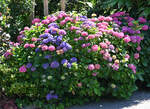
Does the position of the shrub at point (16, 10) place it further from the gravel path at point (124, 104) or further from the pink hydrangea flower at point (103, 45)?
the gravel path at point (124, 104)

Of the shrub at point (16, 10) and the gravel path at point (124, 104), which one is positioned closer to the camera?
the gravel path at point (124, 104)

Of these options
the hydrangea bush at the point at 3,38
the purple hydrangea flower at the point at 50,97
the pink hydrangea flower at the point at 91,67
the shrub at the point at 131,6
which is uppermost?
the shrub at the point at 131,6

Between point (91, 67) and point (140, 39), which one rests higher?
point (140, 39)

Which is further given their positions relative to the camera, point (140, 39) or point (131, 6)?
point (131, 6)

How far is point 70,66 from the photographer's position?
362 cm

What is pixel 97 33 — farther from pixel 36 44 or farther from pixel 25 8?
pixel 25 8

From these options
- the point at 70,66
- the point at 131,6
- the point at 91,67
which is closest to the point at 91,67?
the point at 91,67

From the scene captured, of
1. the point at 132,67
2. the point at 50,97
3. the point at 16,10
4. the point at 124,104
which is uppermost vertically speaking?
the point at 16,10

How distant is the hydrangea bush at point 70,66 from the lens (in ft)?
12.1

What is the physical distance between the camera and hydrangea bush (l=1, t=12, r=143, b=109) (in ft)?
12.1

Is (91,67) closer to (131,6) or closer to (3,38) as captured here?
(3,38)

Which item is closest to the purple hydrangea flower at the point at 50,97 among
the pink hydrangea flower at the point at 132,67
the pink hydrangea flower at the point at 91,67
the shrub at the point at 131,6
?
the pink hydrangea flower at the point at 91,67

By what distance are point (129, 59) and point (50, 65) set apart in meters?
1.29

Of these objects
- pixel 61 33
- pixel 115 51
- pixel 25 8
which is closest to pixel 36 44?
pixel 61 33
